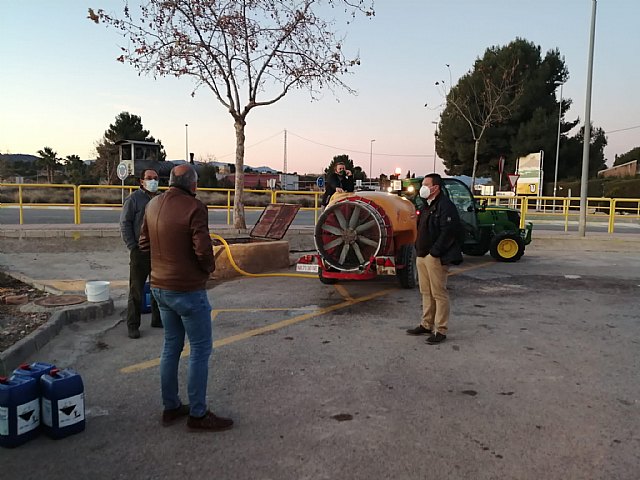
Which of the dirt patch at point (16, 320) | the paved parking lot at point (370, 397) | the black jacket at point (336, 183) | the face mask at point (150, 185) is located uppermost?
the black jacket at point (336, 183)

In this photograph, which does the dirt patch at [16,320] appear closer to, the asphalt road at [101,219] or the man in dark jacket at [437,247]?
the man in dark jacket at [437,247]

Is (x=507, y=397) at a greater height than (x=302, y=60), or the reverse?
(x=302, y=60)

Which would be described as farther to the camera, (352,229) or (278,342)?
(352,229)

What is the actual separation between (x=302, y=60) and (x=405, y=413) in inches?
463

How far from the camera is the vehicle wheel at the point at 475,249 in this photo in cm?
1246

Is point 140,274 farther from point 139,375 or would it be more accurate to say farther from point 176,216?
point 176,216

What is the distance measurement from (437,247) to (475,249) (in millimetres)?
7436

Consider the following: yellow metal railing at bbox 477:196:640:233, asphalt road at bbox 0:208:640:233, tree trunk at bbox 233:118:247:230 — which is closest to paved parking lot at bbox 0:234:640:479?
tree trunk at bbox 233:118:247:230

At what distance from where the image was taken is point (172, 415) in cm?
383

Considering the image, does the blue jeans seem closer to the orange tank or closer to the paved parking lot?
the paved parking lot

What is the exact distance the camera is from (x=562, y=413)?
4.00 meters

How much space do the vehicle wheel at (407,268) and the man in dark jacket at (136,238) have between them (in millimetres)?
4322

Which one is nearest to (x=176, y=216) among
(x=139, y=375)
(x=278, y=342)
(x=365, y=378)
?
(x=139, y=375)

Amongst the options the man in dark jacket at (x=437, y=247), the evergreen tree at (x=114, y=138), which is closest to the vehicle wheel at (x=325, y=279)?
the man in dark jacket at (x=437, y=247)
